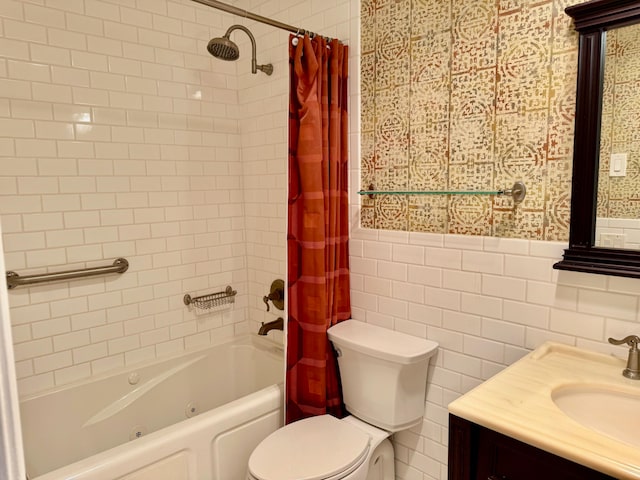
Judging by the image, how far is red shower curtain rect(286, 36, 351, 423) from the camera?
1857 mm

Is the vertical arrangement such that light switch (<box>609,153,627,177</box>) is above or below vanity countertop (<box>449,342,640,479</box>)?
above

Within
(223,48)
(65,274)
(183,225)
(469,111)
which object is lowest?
(65,274)

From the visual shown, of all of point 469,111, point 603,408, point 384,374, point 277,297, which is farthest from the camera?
point 277,297

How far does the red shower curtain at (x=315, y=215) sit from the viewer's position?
186 centimetres

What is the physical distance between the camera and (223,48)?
1915 millimetres

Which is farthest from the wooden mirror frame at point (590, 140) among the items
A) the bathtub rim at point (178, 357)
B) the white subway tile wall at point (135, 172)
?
the bathtub rim at point (178, 357)

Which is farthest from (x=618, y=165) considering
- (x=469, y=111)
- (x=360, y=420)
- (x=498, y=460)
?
(x=360, y=420)

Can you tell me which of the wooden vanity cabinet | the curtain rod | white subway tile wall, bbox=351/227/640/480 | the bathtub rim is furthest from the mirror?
the bathtub rim

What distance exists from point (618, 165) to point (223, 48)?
5.16 feet

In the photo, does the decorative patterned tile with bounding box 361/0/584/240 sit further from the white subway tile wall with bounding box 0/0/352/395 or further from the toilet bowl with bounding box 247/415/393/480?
the toilet bowl with bounding box 247/415/393/480

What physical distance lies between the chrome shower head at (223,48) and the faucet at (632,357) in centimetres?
181

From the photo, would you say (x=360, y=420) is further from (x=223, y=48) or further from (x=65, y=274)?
(x=223, y=48)

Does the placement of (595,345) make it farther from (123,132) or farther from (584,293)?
(123,132)

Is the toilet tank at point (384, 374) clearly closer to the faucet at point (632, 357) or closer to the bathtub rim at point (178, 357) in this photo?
the bathtub rim at point (178, 357)
